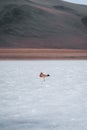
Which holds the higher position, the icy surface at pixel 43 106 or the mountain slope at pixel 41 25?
the mountain slope at pixel 41 25

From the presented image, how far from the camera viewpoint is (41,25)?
1790 inches

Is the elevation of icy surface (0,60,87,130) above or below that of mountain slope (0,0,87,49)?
below

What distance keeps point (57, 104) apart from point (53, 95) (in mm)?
1309

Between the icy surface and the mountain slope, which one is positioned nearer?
the icy surface

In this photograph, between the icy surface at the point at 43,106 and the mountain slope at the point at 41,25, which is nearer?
the icy surface at the point at 43,106

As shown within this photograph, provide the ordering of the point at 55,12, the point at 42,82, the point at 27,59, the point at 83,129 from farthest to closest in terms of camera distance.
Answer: the point at 55,12, the point at 27,59, the point at 42,82, the point at 83,129

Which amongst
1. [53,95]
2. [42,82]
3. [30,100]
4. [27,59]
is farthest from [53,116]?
[27,59]

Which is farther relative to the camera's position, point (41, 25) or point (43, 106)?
point (41, 25)

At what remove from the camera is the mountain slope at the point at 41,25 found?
134 feet

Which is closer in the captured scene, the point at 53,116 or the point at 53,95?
the point at 53,116

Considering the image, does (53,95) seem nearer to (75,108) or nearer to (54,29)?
(75,108)

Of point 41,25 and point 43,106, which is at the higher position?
point 41,25

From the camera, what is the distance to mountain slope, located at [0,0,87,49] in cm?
4094

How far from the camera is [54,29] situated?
45.5 meters
